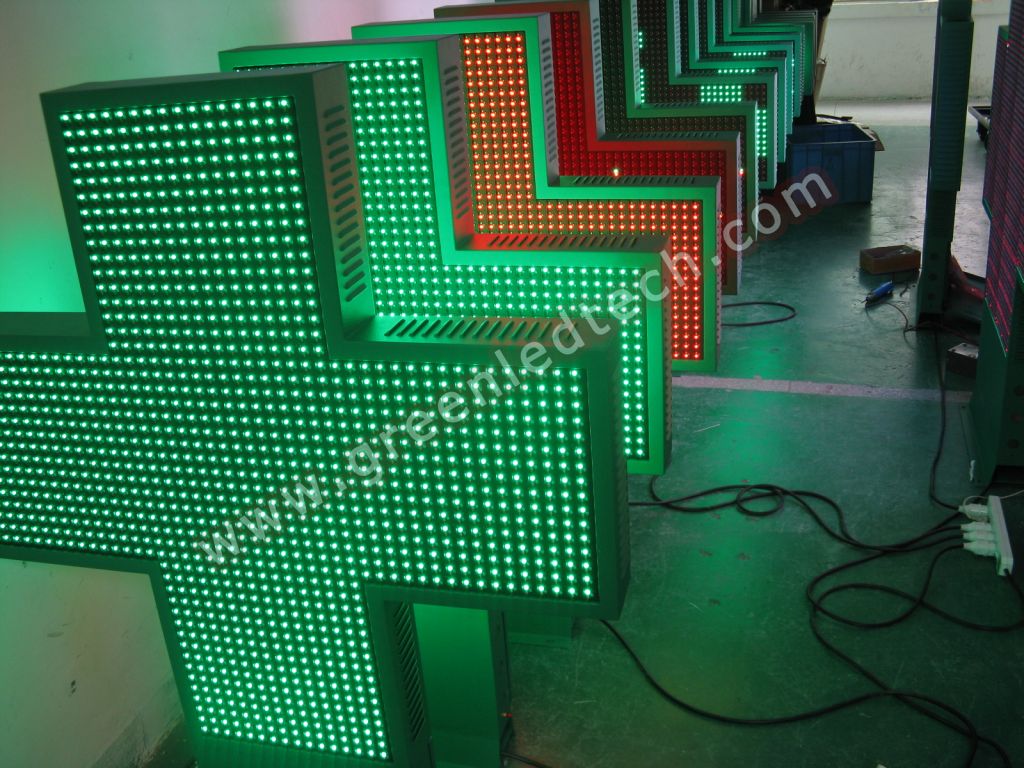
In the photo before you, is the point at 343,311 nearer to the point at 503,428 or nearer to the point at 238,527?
the point at 503,428

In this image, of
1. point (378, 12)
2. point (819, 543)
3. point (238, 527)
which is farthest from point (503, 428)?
point (378, 12)

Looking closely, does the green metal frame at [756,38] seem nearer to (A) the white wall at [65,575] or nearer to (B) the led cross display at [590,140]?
(B) the led cross display at [590,140]

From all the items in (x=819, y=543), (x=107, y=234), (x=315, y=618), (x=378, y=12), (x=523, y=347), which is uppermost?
(x=378, y=12)

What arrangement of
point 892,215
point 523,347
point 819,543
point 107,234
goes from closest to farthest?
point 523,347, point 107,234, point 819,543, point 892,215

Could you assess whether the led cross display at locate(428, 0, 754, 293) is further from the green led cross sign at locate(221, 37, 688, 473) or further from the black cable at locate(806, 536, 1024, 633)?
the black cable at locate(806, 536, 1024, 633)

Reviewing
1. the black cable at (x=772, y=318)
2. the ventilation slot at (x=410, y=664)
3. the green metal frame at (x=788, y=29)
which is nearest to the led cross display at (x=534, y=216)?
the ventilation slot at (x=410, y=664)

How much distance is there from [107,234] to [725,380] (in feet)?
16.8

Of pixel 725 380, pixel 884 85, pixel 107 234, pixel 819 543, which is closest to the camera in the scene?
pixel 107 234

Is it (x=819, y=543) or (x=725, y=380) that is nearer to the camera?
(x=819, y=543)

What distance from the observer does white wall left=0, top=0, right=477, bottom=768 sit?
3.07 metres

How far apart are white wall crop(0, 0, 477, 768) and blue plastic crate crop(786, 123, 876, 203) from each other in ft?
27.1

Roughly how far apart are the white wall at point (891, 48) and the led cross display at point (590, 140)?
12689 millimetres

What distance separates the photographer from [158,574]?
9.45ft

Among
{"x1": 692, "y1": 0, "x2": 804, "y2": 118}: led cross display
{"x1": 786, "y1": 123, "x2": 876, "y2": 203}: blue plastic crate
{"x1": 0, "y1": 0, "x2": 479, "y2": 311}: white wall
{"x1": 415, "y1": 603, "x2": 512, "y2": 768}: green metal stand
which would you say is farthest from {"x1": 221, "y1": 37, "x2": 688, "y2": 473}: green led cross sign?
{"x1": 786, "y1": 123, "x2": 876, "y2": 203}: blue plastic crate
